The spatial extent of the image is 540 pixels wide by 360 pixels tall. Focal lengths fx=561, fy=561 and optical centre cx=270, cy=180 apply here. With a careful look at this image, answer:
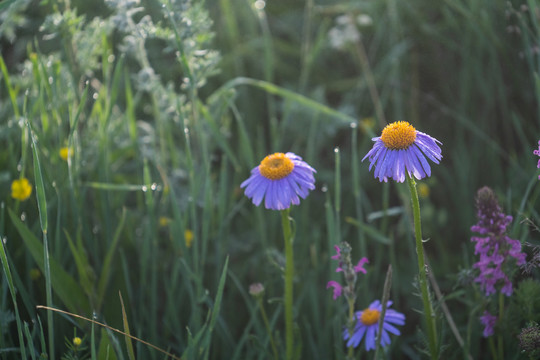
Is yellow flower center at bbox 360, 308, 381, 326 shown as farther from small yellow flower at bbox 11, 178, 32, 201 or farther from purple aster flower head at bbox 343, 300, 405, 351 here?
small yellow flower at bbox 11, 178, 32, 201

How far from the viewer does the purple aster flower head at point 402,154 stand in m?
0.98

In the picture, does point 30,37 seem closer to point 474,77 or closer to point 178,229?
point 178,229

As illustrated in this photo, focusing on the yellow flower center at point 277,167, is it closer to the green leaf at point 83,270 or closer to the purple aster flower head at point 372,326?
the purple aster flower head at point 372,326

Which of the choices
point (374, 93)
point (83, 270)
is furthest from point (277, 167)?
point (374, 93)

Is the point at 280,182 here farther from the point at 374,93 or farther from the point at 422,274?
the point at 374,93

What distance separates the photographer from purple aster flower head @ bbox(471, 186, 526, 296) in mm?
1086

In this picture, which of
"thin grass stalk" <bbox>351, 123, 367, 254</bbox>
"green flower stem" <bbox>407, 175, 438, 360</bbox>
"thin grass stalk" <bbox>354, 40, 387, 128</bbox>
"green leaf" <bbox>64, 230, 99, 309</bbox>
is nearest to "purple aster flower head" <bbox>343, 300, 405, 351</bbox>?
"green flower stem" <bbox>407, 175, 438, 360</bbox>

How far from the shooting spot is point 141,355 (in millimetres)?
1273

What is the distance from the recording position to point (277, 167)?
1159 millimetres

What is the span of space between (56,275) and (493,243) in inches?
37.8

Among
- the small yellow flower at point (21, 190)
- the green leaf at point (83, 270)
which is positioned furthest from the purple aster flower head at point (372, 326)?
the small yellow flower at point (21, 190)

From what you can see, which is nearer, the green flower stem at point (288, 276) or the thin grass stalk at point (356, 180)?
the green flower stem at point (288, 276)

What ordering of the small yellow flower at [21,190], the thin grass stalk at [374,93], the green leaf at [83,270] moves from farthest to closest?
the thin grass stalk at [374,93] → the small yellow flower at [21,190] → the green leaf at [83,270]

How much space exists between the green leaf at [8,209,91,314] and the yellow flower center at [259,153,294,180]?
1.79 ft
